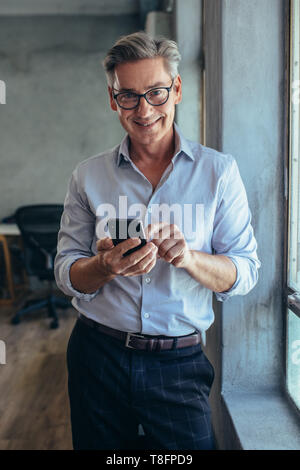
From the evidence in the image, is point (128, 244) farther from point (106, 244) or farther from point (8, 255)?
point (8, 255)

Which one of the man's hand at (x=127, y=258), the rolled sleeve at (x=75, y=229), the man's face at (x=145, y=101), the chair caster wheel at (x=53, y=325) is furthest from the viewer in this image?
the chair caster wheel at (x=53, y=325)

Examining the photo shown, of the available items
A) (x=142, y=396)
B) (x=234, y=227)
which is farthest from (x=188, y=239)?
(x=142, y=396)

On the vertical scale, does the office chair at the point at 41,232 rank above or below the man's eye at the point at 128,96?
below

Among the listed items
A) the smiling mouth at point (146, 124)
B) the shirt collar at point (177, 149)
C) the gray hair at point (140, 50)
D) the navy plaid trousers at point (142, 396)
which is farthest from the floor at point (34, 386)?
the gray hair at point (140, 50)

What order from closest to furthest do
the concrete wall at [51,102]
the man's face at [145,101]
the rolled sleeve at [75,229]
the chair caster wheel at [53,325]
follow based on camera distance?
the man's face at [145,101] < the rolled sleeve at [75,229] < the chair caster wheel at [53,325] < the concrete wall at [51,102]

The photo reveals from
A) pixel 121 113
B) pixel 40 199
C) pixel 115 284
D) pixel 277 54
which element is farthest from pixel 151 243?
pixel 40 199

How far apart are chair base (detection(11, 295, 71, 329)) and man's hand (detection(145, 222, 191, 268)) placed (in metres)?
2.89

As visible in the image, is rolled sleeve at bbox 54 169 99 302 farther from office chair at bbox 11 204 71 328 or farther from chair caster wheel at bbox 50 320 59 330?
chair caster wheel at bbox 50 320 59 330

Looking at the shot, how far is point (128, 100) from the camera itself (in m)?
1.11

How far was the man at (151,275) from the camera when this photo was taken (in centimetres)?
109

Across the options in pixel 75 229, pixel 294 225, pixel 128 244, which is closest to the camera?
pixel 128 244

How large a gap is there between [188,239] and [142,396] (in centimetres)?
44

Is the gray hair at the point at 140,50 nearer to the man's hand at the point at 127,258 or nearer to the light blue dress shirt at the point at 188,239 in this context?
the light blue dress shirt at the point at 188,239

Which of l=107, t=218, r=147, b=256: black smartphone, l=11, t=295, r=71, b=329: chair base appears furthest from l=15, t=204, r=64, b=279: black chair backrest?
l=107, t=218, r=147, b=256: black smartphone
